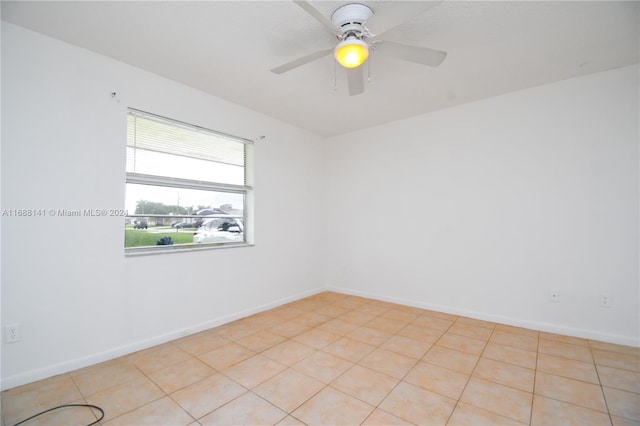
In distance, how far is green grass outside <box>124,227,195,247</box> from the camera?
2697 mm

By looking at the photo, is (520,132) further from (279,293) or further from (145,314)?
(145,314)

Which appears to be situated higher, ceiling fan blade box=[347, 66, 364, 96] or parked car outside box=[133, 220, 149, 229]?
ceiling fan blade box=[347, 66, 364, 96]

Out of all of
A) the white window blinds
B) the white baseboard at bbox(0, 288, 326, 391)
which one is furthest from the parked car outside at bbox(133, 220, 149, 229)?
the white baseboard at bbox(0, 288, 326, 391)

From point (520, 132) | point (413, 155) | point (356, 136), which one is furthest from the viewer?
point (356, 136)

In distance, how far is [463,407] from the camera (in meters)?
1.87

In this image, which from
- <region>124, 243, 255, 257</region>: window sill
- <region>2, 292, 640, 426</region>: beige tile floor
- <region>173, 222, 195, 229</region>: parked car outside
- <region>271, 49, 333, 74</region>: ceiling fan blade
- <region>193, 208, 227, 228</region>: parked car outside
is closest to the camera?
<region>2, 292, 640, 426</region>: beige tile floor

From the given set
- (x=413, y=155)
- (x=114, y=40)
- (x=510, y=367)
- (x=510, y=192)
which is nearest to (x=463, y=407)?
(x=510, y=367)

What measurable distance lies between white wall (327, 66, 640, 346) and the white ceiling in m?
0.40

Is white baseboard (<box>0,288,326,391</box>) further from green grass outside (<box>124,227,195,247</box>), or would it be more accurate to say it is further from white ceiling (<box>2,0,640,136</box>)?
white ceiling (<box>2,0,640,136</box>)

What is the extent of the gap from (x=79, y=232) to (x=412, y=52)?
2.88m

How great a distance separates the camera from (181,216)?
3.11m

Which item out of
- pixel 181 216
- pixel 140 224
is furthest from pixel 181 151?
pixel 140 224

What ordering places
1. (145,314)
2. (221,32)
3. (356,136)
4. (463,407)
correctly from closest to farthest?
(463,407) → (221,32) → (145,314) → (356,136)

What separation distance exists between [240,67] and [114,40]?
97 centimetres
